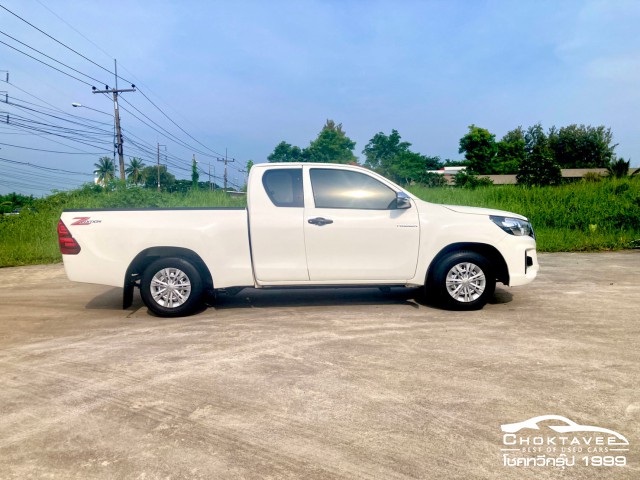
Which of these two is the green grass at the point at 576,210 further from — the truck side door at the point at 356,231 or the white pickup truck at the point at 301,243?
the truck side door at the point at 356,231

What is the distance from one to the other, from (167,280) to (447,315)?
11.6ft

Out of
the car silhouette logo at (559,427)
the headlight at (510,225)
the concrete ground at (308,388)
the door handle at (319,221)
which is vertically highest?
the door handle at (319,221)

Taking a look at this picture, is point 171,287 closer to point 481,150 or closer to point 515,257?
point 515,257

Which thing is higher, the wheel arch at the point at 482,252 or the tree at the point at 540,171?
the tree at the point at 540,171

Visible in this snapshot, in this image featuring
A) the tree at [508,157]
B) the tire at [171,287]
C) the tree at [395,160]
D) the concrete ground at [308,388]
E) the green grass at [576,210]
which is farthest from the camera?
the tree at [508,157]

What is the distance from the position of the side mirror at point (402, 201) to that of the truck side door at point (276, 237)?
1219 millimetres

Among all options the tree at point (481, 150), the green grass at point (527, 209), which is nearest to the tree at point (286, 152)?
the tree at point (481, 150)

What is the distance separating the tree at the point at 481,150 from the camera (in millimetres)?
67938

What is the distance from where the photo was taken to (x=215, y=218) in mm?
5770

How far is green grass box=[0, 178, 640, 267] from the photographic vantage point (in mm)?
13531

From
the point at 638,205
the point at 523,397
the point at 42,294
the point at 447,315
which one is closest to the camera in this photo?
the point at 523,397

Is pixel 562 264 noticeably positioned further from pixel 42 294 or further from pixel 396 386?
pixel 42 294

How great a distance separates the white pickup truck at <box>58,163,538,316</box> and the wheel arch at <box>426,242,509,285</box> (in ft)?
0.04

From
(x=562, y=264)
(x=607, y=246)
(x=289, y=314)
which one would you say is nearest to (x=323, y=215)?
(x=289, y=314)
